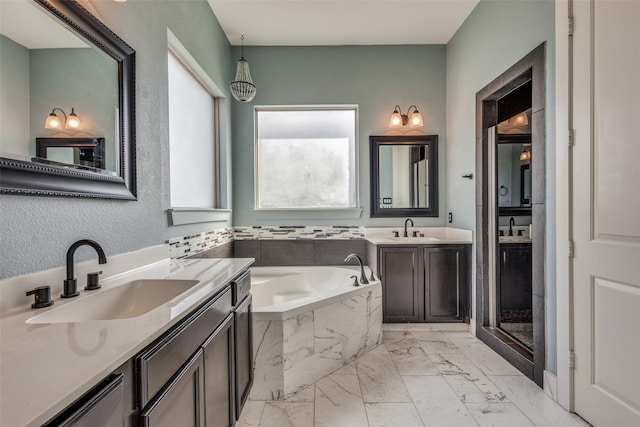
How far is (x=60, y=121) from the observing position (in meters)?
1.15

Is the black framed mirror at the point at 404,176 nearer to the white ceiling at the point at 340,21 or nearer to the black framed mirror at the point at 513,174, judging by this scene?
the black framed mirror at the point at 513,174

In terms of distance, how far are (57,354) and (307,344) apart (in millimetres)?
1625

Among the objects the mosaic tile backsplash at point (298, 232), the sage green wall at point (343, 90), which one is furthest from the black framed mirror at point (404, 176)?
the mosaic tile backsplash at point (298, 232)

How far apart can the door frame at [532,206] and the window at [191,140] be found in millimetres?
2519

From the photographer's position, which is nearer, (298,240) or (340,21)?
(340,21)

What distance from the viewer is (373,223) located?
3602 mm

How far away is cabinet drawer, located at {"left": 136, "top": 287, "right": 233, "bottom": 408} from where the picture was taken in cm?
78

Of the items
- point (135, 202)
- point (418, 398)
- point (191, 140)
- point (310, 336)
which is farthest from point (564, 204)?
point (191, 140)

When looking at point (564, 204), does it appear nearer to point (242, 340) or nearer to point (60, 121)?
point (242, 340)

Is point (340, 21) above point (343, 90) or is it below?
above

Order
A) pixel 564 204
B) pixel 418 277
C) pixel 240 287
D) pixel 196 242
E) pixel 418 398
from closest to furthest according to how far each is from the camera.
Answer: pixel 240 287
pixel 564 204
pixel 418 398
pixel 196 242
pixel 418 277

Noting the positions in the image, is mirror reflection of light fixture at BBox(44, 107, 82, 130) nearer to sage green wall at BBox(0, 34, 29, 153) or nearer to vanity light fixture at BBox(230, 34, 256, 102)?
sage green wall at BBox(0, 34, 29, 153)

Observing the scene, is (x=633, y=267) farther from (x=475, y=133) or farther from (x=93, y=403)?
(x=93, y=403)

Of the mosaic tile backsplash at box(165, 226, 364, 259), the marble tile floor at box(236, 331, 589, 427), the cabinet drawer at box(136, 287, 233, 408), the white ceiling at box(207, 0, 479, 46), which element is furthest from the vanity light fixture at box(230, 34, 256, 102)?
the marble tile floor at box(236, 331, 589, 427)
